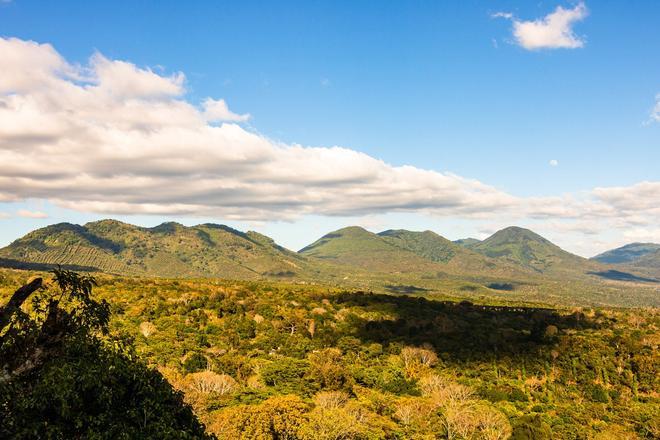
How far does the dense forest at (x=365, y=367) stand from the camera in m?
42.0

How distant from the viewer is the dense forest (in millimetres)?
41969

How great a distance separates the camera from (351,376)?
236 feet

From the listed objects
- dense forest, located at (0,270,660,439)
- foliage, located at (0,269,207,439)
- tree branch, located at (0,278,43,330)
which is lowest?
dense forest, located at (0,270,660,439)

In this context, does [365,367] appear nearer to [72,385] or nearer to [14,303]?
[72,385]

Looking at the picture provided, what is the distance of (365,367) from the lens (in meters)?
84.0

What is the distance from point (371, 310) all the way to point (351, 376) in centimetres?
6083

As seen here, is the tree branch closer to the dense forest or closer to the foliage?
the foliage

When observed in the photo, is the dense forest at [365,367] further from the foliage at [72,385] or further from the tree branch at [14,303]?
the tree branch at [14,303]

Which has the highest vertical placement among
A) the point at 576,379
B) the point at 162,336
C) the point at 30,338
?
the point at 30,338

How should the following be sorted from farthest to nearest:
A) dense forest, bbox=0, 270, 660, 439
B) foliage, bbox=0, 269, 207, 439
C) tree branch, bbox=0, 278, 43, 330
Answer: dense forest, bbox=0, 270, 660, 439, tree branch, bbox=0, 278, 43, 330, foliage, bbox=0, 269, 207, 439

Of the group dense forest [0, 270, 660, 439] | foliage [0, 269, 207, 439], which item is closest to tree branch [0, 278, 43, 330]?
foliage [0, 269, 207, 439]

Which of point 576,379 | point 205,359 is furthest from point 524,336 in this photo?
point 205,359

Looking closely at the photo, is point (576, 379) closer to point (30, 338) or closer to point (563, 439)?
point (563, 439)

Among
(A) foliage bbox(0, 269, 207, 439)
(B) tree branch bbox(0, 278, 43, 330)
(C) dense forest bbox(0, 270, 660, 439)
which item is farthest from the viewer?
(C) dense forest bbox(0, 270, 660, 439)
